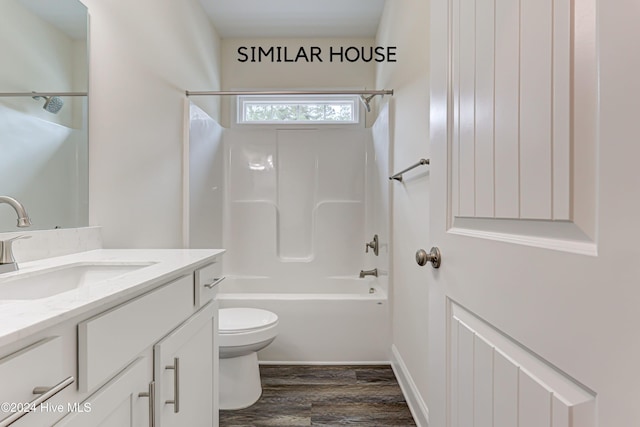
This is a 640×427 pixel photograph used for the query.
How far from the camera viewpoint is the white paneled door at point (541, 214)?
39cm

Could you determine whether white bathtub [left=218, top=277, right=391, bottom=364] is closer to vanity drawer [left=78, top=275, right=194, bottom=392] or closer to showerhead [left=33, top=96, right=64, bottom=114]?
vanity drawer [left=78, top=275, right=194, bottom=392]

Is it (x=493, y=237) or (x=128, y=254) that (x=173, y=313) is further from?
(x=493, y=237)

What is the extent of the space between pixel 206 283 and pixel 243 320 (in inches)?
31.4

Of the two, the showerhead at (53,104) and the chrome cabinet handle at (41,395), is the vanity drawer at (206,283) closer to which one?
the chrome cabinet handle at (41,395)

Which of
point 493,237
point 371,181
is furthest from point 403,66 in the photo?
point 493,237

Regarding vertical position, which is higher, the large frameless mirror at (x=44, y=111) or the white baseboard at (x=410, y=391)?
the large frameless mirror at (x=44, y=111)

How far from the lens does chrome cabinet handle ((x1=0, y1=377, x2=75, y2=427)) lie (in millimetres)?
461

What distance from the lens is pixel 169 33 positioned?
2.09 metres

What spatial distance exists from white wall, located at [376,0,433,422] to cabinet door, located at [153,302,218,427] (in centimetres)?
93

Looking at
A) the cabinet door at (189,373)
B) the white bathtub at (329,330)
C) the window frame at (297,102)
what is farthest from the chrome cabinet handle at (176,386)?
the window frame at (297,102)

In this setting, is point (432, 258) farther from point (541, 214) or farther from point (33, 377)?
point (33, 377)

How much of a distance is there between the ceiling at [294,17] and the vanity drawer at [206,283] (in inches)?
88.4

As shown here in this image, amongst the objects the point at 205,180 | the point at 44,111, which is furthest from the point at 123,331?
the point at 205,180

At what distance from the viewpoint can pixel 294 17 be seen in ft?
9.46
